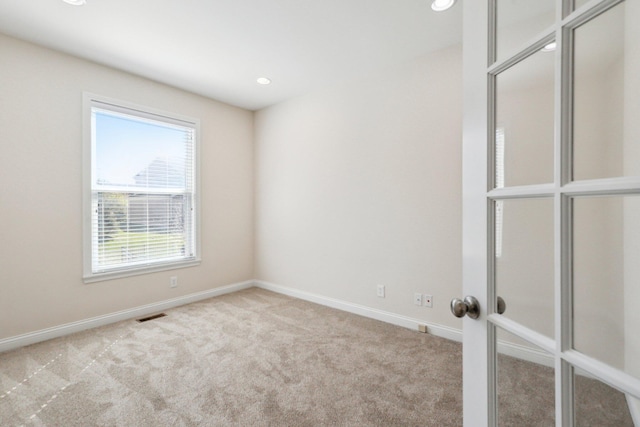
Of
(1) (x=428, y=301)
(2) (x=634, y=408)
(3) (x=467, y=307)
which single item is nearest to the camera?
(2) (x=634, y=408)

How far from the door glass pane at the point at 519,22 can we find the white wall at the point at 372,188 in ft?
5.93

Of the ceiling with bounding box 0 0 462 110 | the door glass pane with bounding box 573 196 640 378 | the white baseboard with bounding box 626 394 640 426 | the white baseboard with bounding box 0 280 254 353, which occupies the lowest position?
the white baseboard with bounding box 0 280 254 353

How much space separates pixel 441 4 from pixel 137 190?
3.26 m

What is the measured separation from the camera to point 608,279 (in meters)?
0.57

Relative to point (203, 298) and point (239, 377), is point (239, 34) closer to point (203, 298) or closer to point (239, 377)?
point (239, 377)

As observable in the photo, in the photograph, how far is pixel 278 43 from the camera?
8.30 feet

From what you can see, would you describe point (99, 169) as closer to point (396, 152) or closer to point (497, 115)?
point (396, 152)

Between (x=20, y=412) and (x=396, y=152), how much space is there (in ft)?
10.6

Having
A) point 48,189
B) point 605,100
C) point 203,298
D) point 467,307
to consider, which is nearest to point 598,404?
point 467,307

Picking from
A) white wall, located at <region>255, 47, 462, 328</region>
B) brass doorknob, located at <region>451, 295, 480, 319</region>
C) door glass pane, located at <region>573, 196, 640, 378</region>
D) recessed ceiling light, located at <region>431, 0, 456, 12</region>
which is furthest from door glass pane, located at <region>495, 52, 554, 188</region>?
white wall, located at <region>255, 47, 462, 328</region>

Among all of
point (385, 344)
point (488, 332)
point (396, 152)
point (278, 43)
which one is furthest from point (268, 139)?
point (488, 332)

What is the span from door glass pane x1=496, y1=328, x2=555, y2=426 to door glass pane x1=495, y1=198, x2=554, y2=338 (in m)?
0.07

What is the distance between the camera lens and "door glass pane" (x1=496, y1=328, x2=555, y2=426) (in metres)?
0.68

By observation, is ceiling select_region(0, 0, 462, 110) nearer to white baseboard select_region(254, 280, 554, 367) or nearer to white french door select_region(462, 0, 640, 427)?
white french door select_region(462, 0, 640, 427)
